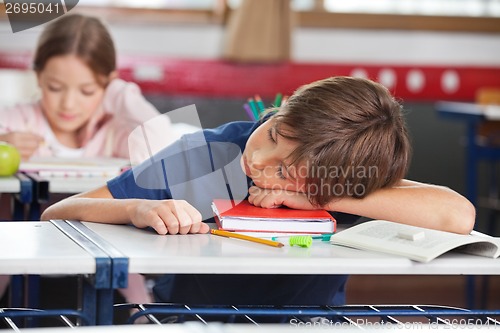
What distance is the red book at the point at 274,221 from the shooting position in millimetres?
1479

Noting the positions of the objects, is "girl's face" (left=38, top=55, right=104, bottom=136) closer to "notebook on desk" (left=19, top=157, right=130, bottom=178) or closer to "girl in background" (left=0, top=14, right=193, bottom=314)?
"girl in background" (left=0, top=14, right=193, bottom=314)

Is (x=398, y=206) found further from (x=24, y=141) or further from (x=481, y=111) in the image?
(x=481, y=111)

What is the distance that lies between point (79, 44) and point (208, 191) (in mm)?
1077

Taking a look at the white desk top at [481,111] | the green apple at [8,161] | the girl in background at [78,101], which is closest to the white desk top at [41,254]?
the green apple at [8,161]

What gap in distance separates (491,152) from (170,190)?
245cm

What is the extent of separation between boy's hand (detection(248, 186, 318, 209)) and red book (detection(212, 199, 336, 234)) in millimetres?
30

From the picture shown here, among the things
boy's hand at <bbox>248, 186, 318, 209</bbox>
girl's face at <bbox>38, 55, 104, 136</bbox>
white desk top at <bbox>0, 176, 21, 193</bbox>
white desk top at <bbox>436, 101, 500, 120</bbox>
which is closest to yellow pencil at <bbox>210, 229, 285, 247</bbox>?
boy's hand at <bbox>248, 186, 318, 209</bbox>

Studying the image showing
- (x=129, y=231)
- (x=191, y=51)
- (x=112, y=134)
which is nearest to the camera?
(x=129, y=231)

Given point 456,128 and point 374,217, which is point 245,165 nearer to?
point 374,217

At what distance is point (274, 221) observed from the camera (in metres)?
1.48

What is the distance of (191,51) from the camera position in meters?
4.43

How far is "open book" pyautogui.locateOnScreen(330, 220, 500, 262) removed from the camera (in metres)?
1.33

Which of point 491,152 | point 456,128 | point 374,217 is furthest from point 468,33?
point 374,217

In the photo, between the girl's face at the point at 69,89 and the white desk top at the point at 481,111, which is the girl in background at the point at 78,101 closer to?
the girl's face at the point at 69,89
